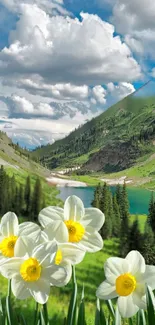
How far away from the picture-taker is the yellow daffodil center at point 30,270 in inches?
97.0

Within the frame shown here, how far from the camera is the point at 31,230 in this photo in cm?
277

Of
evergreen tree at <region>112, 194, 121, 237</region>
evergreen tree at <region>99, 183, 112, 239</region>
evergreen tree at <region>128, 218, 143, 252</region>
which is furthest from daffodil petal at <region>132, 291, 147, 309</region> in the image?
evergreen tree at <region>99, 183, 112, 239</region>

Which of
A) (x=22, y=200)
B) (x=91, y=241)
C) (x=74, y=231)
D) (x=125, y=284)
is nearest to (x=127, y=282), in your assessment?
(x=125, y=284)

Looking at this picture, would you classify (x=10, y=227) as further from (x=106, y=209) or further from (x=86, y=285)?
(x=106, y=209)

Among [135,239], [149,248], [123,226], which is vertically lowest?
[149,248]

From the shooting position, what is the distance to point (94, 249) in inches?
111

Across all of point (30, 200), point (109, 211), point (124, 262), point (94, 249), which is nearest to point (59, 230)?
point (94, 249)

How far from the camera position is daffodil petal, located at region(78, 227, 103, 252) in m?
2.85

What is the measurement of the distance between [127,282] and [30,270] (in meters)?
0.72

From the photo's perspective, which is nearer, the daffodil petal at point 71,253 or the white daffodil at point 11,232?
the daffodil petal at point 71,253

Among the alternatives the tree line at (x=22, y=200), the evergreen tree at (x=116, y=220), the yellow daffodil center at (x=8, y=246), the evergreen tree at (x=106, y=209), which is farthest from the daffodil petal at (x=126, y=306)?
the tree line at (x=22, y=200)

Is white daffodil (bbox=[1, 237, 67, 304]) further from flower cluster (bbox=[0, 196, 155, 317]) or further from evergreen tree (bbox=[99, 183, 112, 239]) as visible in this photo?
evergreen tree (bbox=[99, 183, 112, 239])

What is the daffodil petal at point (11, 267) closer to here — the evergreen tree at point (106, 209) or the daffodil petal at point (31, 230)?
the daffodil petal at point (31, 230)

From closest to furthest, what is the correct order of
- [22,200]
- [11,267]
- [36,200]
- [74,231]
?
[11,267] < [74,231] < [36,200] < [22,200]
